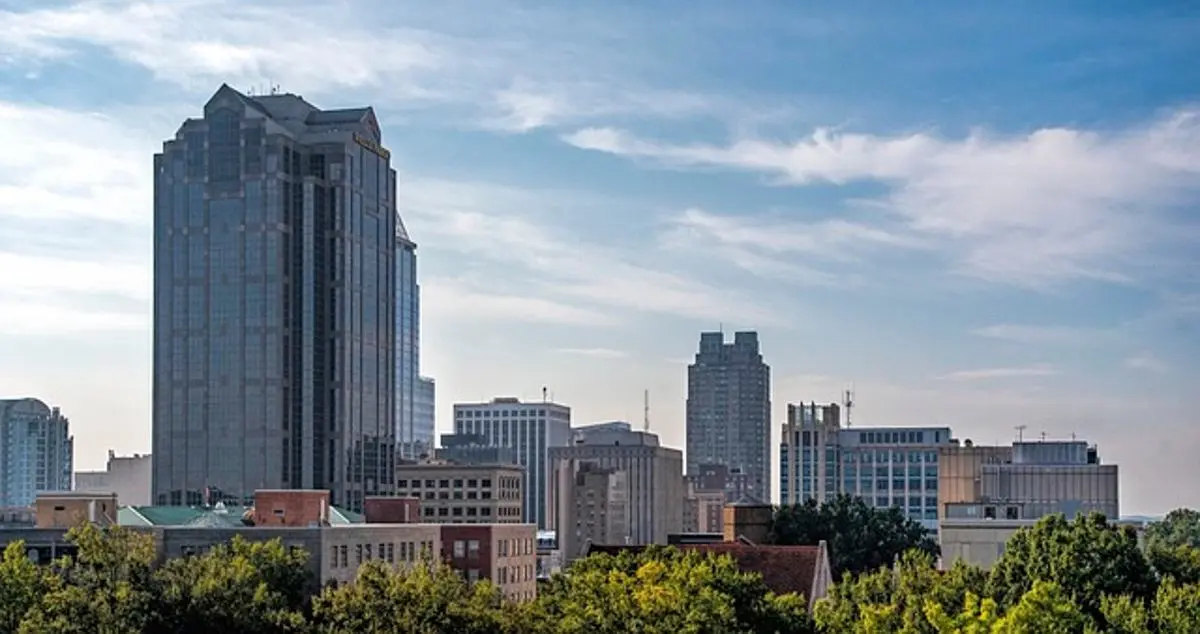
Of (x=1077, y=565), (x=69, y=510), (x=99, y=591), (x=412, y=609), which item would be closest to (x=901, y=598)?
(x=1077, y=565)

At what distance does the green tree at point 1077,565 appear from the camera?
8319 cm

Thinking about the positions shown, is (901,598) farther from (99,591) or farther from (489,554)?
(489,554)

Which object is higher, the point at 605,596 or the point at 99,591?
the point at 99,591

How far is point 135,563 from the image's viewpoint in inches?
3445

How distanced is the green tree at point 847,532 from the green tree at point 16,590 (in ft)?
247

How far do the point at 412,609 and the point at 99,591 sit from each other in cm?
1471

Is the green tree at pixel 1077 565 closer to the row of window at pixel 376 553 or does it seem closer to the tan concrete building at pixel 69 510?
the row of window at pixel 376 553

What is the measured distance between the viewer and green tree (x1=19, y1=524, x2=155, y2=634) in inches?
3260

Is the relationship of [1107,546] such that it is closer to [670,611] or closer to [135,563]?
[670,611]

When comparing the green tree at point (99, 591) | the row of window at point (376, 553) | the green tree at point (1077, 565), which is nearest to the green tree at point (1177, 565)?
the green tree at point (1077, 565)

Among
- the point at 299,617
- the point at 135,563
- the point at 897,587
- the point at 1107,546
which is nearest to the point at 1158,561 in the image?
the point at 1107,546

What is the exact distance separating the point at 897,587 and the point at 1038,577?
698 centimetres

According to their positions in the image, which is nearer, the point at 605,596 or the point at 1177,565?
Result: the point at 605,596

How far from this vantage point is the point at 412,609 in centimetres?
8419
